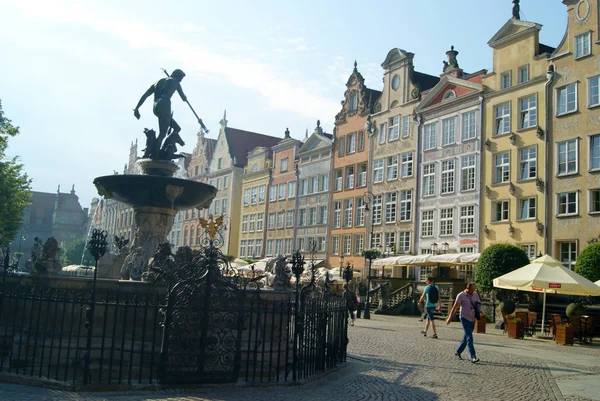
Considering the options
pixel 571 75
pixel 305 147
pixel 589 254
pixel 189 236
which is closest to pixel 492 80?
pixel 571 75

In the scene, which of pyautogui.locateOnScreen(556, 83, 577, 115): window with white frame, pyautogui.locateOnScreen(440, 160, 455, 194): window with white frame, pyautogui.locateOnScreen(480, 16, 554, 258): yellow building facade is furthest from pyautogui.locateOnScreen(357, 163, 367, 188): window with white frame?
pyautogui.locateOnScreen(556, 83, 577, 115): window with white frame

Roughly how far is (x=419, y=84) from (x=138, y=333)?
34.8m

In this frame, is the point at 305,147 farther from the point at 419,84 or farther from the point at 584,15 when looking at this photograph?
the point at 584,15

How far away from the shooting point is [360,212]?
45.8m

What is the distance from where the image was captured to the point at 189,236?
240ft

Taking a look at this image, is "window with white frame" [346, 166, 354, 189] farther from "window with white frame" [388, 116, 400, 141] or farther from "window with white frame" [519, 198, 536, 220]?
"window with white frame" [519, 198, 536, 220]

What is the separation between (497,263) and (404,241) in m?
13.7

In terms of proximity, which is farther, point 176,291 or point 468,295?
point 468,295

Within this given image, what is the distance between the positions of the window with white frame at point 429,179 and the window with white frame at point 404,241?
286 cm

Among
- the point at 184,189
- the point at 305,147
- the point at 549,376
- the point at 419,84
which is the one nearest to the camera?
the point at 549,376

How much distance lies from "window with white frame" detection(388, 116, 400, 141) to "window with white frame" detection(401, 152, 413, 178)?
1.76 metres

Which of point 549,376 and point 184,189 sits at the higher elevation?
point 184,189

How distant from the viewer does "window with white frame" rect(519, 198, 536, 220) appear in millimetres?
32750

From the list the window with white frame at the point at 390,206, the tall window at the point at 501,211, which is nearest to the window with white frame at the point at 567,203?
the tall window at the point at 501,211
